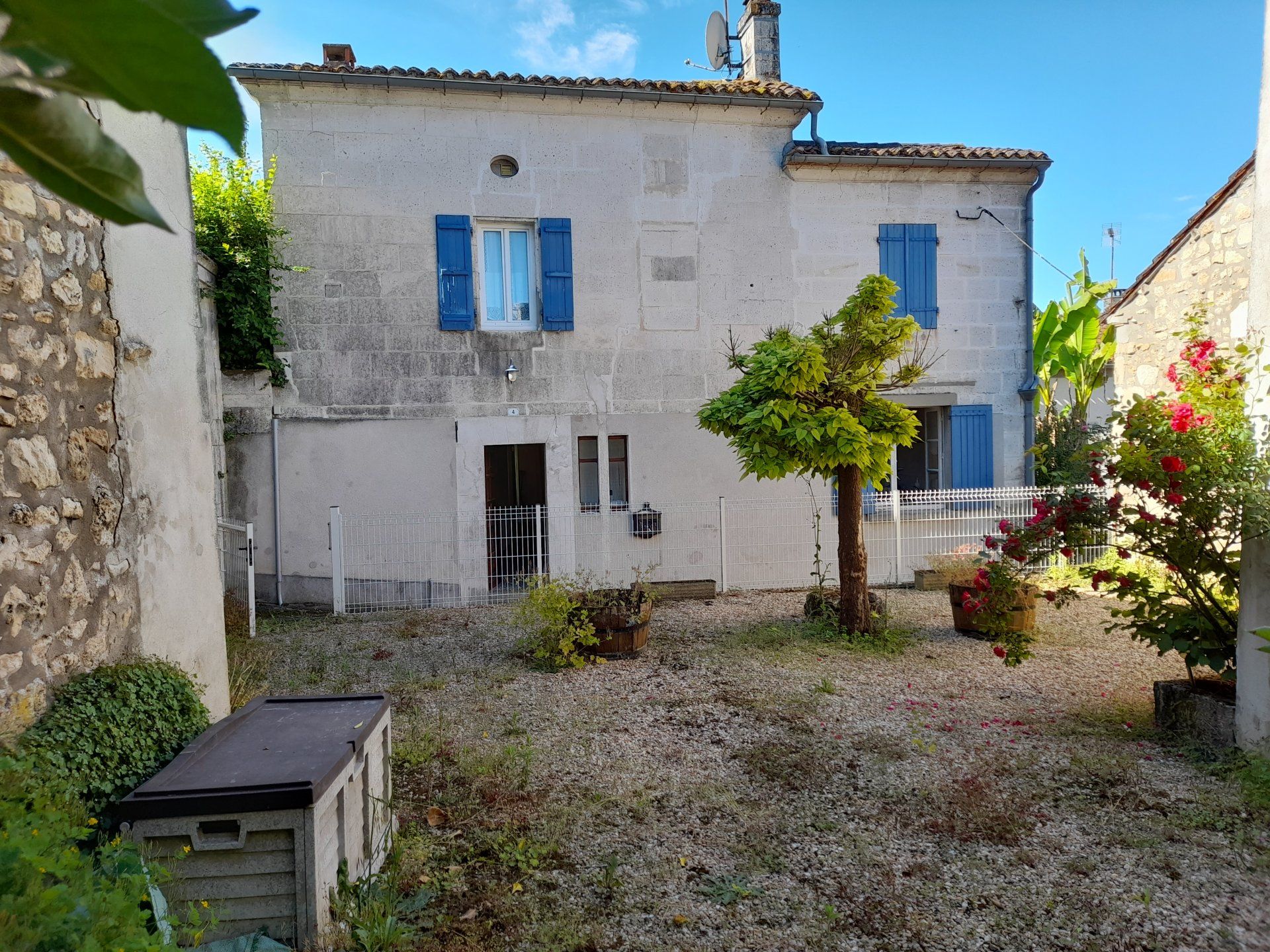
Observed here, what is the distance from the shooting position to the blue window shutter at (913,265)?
11.4 metres

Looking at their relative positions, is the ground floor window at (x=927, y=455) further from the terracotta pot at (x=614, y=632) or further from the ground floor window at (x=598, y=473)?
the terracotta pot at (x=614, y=632)

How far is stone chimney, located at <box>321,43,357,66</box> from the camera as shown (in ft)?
34.0

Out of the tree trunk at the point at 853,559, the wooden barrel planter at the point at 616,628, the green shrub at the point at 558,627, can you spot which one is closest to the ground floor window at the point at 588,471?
the wooden barrel planter at the point at 616,628

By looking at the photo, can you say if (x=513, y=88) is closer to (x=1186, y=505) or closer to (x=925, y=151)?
(x=925, y=151)

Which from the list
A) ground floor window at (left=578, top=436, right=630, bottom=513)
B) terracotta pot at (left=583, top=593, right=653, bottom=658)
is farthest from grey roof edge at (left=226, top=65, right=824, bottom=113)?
terracotta pot at (left=583, top=593, right=653, bottom=658)

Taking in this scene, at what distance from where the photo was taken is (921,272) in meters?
11.5

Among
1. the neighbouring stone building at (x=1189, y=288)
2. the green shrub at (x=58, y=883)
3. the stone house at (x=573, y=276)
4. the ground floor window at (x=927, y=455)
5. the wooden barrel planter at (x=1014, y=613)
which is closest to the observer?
the green shrub at (x=58, y=883)

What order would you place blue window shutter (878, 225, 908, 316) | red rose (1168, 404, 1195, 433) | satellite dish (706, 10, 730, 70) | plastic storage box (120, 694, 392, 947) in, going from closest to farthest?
plastic storage box (120, 694, 392, 947), red rose (1168, 404, 1195, 433), blue window shutter (878, 225, 908, 316), satellite dish (706, 10, 730, 70)

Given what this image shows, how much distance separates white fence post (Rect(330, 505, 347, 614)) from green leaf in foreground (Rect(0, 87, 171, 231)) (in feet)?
33.4

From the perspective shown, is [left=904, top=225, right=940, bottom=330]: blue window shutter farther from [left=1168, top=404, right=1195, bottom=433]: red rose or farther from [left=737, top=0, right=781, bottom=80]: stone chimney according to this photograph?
[left=1168, top=404, right=1195, bottom=433]: red rose

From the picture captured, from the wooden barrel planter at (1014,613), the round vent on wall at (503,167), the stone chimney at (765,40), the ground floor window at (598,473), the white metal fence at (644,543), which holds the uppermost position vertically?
the stone chimney at (765,40)

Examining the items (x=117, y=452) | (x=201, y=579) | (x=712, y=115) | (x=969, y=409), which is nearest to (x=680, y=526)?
(x=969, y=409)

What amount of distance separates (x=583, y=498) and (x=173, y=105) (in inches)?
422

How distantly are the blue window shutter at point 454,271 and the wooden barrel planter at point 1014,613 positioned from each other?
21.3ft
